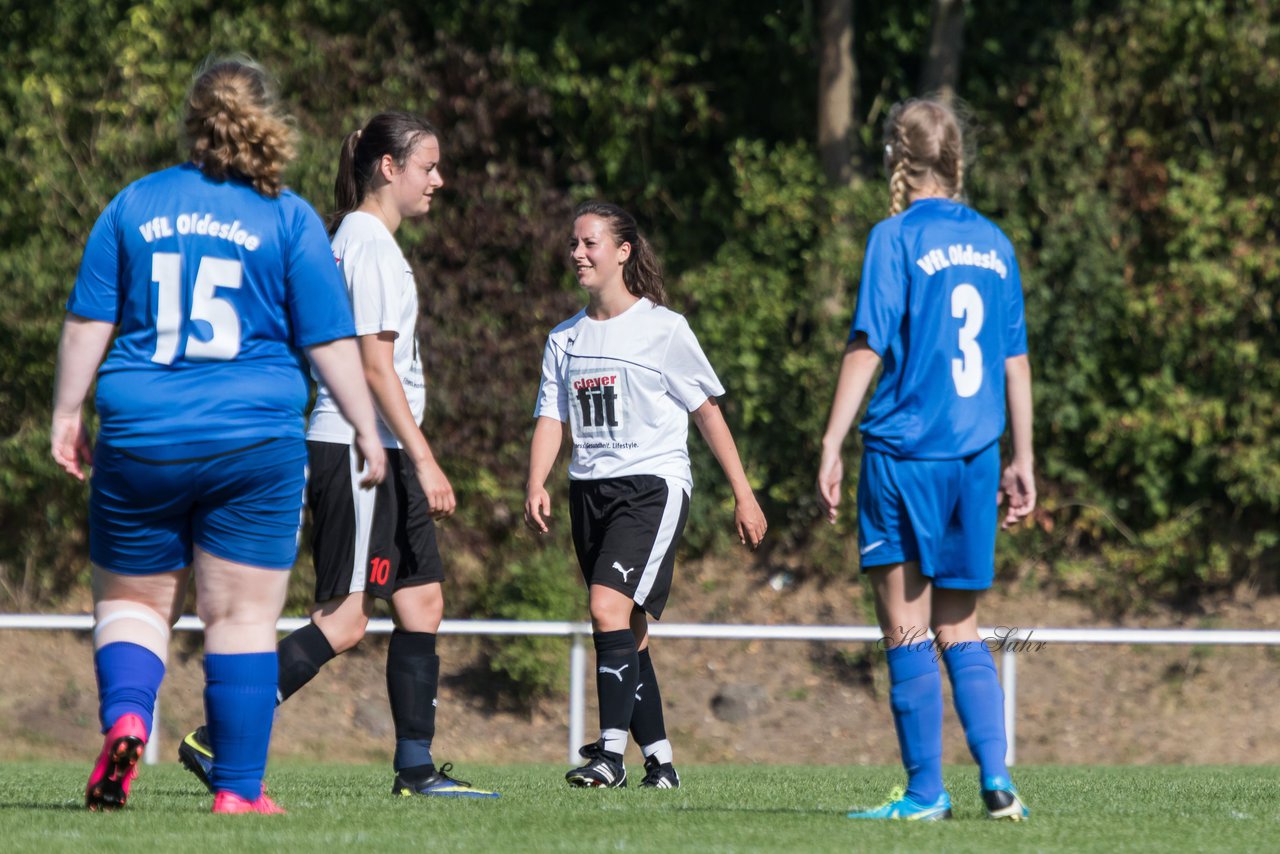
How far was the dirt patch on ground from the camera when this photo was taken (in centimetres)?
1148

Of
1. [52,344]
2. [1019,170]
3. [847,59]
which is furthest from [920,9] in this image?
[52,344]

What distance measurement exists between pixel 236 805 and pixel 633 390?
2386 mm

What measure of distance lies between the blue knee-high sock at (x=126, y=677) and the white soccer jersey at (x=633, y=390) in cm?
220

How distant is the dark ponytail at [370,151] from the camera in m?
5.62

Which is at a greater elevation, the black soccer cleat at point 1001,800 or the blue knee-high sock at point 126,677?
the blue knee-high sock at point 126,677

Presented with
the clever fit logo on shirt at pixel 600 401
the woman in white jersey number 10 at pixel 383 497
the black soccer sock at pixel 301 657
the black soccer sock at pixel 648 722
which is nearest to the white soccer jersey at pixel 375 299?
the woman in white jersey number 10 at pixel 383 497

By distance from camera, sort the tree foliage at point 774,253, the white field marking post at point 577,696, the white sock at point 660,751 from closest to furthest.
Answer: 1. the white sock at point 660,751
2. the white field marking post at point 577,696
3. the tree foliage at point 774,253

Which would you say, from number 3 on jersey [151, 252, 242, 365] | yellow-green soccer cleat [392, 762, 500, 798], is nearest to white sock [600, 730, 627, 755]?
yellow-green soccer cleat [392, 762, 500, 798]

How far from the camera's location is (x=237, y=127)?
13.9ft

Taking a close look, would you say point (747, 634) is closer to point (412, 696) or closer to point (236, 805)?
point (412, 696)

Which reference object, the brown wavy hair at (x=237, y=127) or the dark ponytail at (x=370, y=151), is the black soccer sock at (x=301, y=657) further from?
the brown wavy hair at (x=237, y=127)

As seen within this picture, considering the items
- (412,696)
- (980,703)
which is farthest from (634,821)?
(412,696)

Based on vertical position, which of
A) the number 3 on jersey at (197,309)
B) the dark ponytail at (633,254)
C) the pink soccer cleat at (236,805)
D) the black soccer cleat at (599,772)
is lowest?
the black soccer cleat at (599,772)

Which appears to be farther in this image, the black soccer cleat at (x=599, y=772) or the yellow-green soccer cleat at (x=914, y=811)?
the black soccer cleat at (x=599, y=772)
